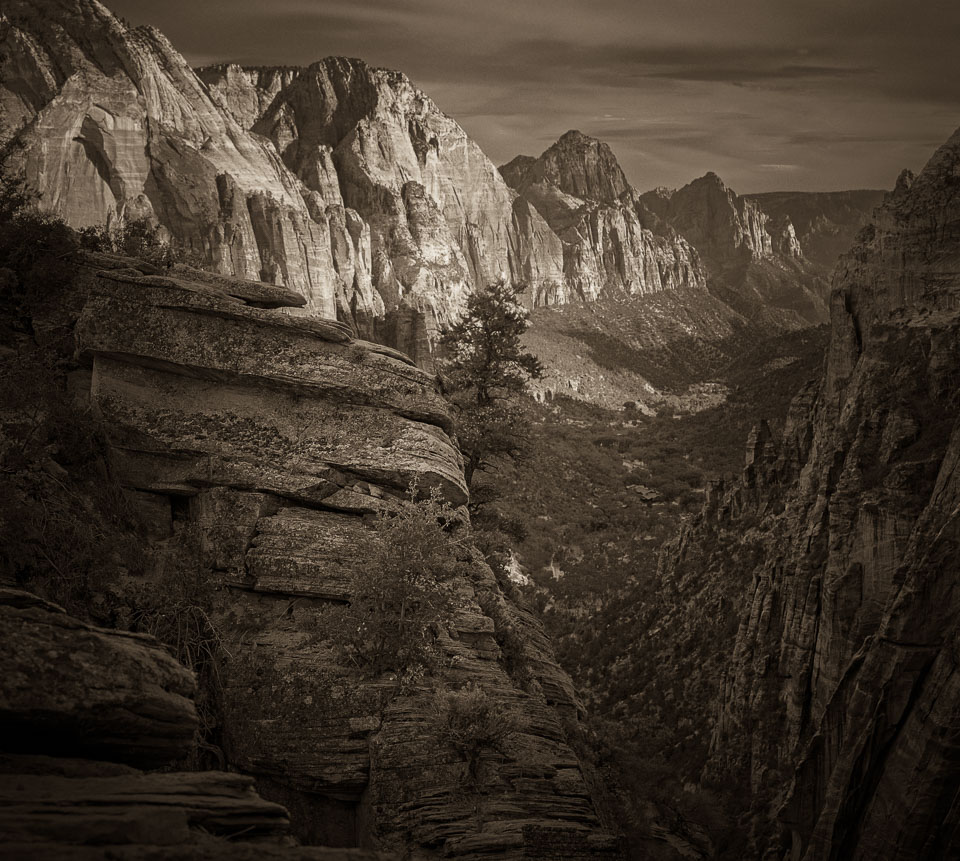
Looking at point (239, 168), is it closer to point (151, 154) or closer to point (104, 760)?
point (151, 154)

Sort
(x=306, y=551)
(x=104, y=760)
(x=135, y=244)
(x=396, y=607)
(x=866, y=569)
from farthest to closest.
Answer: (x=866, y=569), (x=135, y=244), (x=306, y=551), (x=396, y=607), (x=104, y=760)

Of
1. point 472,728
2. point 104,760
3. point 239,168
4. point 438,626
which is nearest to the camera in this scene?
point 104,760

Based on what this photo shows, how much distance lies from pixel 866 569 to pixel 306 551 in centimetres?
2429

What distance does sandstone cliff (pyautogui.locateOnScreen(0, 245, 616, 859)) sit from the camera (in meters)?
13.9

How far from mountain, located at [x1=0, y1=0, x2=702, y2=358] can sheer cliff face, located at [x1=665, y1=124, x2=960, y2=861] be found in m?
76.1

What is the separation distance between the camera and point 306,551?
16.8 meters

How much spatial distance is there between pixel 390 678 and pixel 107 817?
887cm

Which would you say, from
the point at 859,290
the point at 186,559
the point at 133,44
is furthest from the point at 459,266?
the point at 186,559

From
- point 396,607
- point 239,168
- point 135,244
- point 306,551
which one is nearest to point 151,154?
point 239,168

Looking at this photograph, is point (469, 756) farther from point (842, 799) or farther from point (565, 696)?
point (842, 799)

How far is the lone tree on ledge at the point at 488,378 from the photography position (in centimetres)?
2728

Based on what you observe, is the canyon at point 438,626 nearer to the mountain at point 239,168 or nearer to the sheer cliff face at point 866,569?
the sheer cliff face at point 866,569

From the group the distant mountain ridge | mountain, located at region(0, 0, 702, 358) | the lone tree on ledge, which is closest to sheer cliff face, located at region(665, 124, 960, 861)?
the lone tree on ledge

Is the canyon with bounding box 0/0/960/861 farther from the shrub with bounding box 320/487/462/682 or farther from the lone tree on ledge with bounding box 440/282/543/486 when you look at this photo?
the lone tree on ledge with bounding box 440/282/543/486
